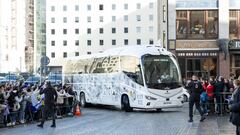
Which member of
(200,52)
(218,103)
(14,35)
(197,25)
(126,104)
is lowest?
(126,104)

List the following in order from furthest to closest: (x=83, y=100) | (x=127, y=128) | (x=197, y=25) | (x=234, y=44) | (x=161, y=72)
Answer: (x=197, y=25)
(x=234, y=44)
(x=83, y=100)
(x=161, y=72)
(x=127, y=128)

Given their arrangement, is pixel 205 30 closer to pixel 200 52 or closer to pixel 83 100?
pixel 200 52

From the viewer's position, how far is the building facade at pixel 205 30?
4688 centimetres

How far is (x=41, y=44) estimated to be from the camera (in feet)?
483

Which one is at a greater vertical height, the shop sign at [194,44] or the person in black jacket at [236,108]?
the shop sign at [194,44]

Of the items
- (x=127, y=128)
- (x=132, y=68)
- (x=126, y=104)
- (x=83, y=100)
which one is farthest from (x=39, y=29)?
(x=127, y=128)

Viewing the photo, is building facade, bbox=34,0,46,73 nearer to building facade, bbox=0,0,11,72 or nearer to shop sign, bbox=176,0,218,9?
building facade, bbox=0,0,11,72

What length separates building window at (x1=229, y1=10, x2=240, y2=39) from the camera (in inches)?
1857

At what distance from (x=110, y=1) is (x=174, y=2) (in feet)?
270

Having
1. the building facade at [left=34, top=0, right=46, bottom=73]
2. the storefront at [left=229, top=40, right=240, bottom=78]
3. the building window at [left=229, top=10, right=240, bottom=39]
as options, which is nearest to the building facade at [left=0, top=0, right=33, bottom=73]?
the building facade at [left=34, top=0, right=46, bottom=73]

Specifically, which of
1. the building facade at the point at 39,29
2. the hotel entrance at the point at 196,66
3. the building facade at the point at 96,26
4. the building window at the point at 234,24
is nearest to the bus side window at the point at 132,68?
the hotel entrance at the point at 196,66

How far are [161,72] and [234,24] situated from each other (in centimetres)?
2032

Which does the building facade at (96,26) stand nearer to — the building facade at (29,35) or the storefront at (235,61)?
the building facade at (29,35)

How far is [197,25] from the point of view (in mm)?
47375
